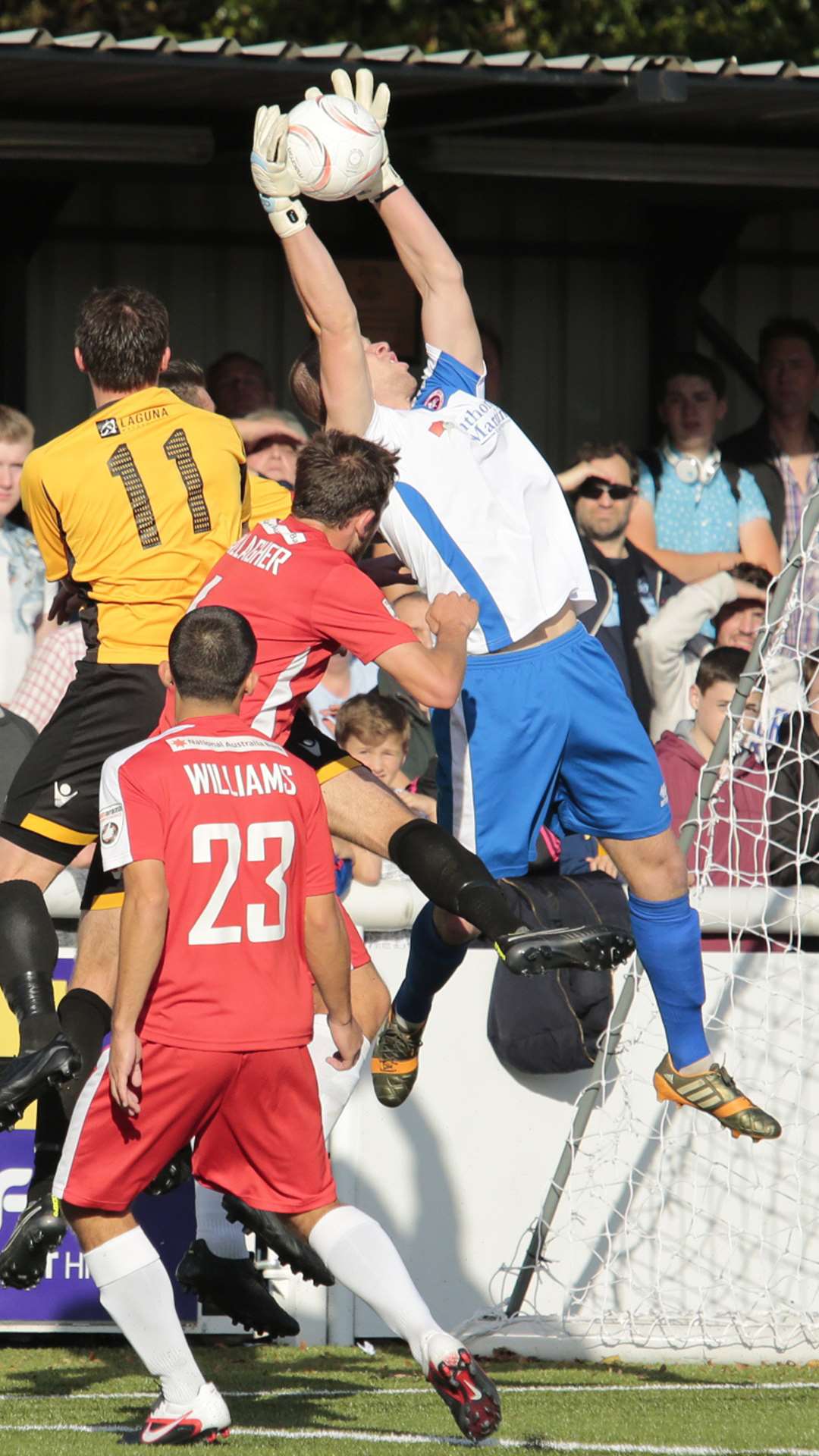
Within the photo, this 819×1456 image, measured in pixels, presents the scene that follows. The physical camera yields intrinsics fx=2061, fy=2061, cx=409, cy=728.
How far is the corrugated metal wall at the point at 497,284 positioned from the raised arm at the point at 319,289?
521cm

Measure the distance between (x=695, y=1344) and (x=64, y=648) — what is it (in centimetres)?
364

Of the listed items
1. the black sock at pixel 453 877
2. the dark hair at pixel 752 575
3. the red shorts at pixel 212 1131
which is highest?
the dark hair at pixel 752 575

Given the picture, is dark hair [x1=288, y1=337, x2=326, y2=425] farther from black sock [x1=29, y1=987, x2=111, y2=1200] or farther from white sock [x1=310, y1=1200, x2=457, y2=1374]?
white sock [x1=310, y1=1200, x2=457, y2=1374]

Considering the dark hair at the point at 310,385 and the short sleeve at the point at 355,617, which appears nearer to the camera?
the short sleeve at the point at 355,617

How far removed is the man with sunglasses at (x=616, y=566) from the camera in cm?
951

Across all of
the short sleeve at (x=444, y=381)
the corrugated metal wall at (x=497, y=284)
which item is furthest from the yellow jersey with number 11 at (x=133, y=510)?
the corrugated metal wall at (x=497, y=284)

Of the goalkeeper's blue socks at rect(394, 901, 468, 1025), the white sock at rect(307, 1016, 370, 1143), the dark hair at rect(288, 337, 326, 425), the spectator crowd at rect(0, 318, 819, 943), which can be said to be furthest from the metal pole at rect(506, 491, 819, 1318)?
the dark hair at rect(288, 337, 326, 425)

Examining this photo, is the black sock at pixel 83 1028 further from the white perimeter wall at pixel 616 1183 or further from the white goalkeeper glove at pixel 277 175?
the white goalkeeper glove at pixel 277 175

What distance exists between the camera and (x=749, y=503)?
10547mm

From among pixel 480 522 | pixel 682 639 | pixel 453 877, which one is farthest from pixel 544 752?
pixel 682 639

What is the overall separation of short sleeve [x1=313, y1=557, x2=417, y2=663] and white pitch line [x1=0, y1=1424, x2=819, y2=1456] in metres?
2.10

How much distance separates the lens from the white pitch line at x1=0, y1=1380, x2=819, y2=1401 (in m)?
6.36

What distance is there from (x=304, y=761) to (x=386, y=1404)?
2002mm

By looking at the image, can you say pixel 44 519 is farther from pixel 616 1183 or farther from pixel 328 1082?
pixel 616 1183
